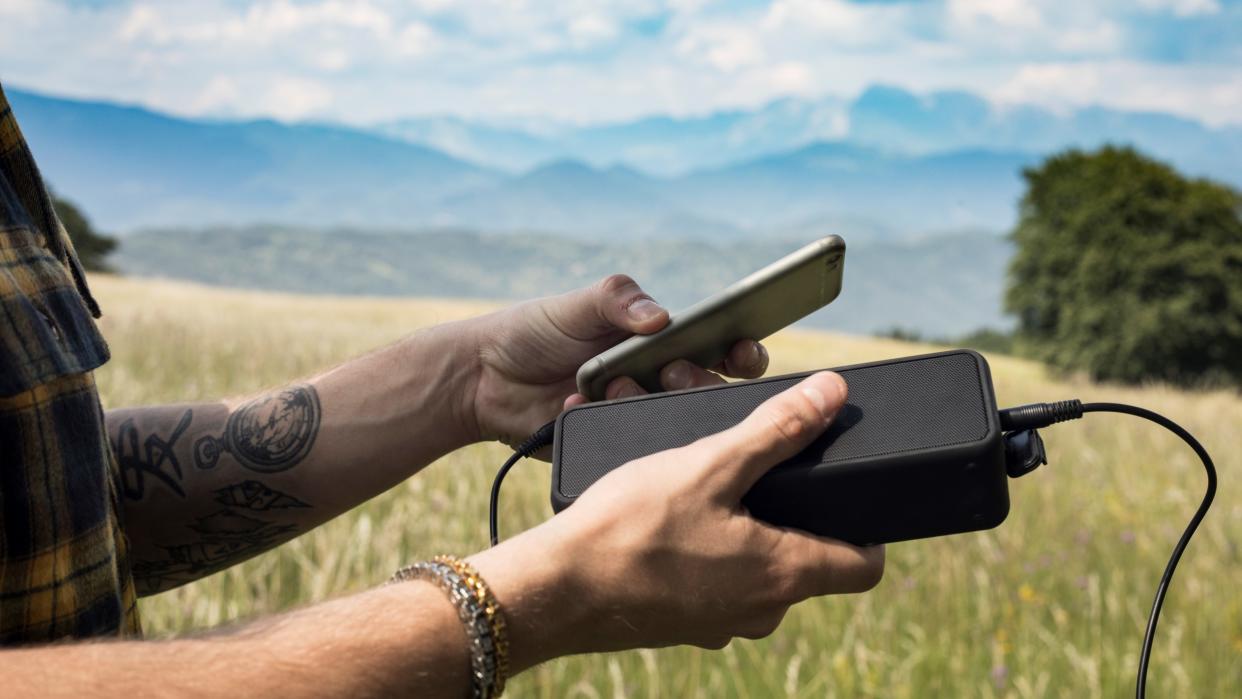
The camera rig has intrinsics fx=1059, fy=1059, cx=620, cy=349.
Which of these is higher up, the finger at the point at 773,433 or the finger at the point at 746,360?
the finger at the point at 773,433

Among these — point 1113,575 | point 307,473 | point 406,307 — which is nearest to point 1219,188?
point 406,307

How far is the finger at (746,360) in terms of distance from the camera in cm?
201

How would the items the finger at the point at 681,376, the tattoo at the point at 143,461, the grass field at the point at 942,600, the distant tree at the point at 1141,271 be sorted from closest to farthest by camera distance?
the tattoo at the point at 143,461
the finger at the point at 681,376
the grass field at the point at 942,600
the distant tree at the point at 1141,271

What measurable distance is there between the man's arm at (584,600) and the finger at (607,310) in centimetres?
58

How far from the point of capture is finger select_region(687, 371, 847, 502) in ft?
4.14

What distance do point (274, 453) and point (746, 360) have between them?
89 centimetres

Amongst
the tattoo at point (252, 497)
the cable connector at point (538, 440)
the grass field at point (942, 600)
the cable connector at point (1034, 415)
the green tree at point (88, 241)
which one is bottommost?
the green tree at point (88, 241)

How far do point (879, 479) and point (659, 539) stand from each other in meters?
0.31

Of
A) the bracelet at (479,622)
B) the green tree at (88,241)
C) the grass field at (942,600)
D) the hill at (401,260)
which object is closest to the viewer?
the bracelet at (479,622)

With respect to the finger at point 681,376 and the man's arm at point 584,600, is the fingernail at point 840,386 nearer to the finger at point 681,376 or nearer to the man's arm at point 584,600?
the man's arm at point 584,600

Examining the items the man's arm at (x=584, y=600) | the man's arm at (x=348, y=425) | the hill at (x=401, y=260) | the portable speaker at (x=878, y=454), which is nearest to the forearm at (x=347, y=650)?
the man's arm at (x=584, y=600)

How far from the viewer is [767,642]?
3191 mm

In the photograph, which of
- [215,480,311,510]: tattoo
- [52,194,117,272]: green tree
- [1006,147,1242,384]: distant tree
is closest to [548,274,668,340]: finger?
[215,480,311,510]: tattoo

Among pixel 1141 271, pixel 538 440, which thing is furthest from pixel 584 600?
pixel 1141 271
